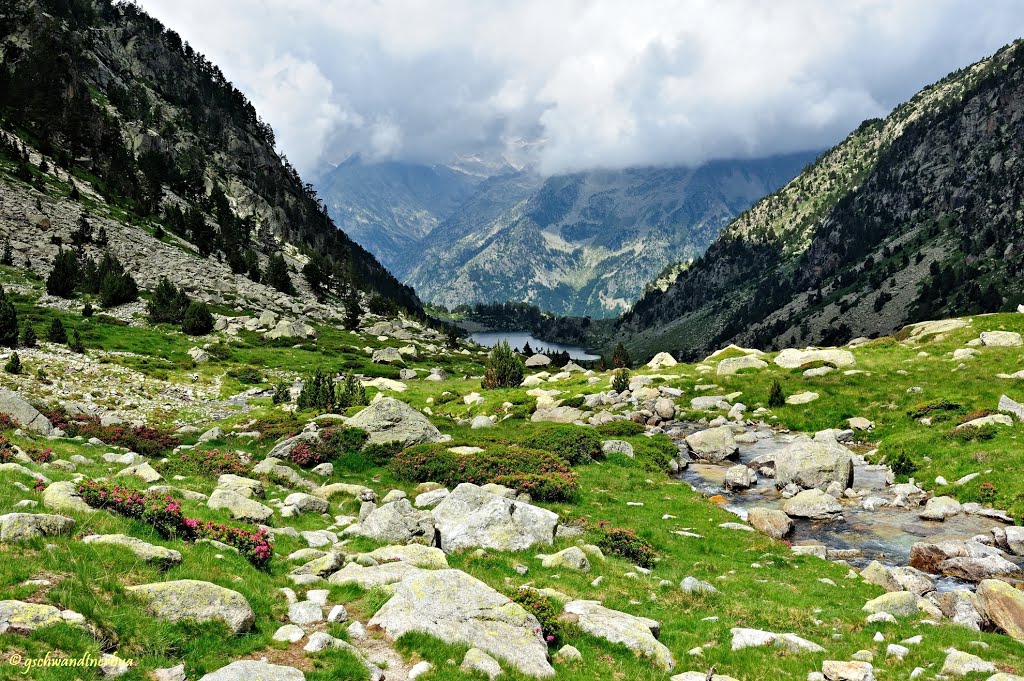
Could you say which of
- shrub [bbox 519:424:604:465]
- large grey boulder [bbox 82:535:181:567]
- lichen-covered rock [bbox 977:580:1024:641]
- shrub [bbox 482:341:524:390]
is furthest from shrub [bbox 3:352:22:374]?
lichen-covered rock [bbox 977:580:1024:641]

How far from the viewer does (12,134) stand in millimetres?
94375

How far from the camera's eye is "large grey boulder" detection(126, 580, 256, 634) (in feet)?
30.2

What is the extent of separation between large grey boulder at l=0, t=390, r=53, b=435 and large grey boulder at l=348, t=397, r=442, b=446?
13199 mm

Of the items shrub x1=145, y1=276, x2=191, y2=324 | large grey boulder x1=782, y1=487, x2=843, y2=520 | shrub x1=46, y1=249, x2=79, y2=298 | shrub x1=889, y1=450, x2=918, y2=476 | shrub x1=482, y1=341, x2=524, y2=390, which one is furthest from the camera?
shrub x1=145, y1=276, x2=191, y2=324

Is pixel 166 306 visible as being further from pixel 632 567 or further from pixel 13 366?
pixel 632 567

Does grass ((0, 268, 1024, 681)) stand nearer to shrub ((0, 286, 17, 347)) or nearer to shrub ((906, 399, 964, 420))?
shrub ((906, 399, 964, 420))

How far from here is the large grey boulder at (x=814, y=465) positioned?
2586 centimetres

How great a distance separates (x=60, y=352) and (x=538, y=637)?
50205 millimetres

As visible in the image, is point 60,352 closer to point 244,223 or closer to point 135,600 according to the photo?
point 135,600

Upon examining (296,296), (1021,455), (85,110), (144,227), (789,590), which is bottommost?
(789,590)

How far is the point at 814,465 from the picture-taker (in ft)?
86.5

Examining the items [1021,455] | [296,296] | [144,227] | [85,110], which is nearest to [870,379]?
[1021,455]

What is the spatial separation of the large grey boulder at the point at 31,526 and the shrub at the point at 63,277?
7148 cm

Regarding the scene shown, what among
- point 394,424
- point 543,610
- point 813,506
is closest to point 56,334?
point 394,424
